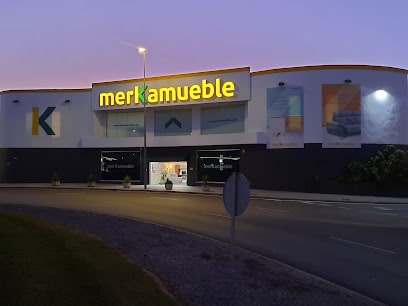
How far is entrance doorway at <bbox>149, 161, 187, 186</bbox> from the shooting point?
1672 inches

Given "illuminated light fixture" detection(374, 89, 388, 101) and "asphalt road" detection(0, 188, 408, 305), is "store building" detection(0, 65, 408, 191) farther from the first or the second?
"asphalt road" detection(0, 188, 408, 305)

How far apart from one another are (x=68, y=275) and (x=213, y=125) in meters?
33.0

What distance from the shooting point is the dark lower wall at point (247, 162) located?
112 ft

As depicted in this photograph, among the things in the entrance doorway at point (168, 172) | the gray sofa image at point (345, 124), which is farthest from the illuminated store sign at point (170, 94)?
the gray sofa image at point (345, 124)

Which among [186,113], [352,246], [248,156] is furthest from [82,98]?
[352,246]

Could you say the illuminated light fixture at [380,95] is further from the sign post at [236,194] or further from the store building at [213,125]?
the sign post at [236,194]

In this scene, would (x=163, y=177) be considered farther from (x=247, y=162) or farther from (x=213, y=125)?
(x=247, y=162)

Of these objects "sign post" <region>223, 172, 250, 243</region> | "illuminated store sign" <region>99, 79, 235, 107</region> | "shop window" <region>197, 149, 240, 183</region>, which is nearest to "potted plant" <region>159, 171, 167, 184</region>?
"shop window" <region>197, 149, 240, 183</region>

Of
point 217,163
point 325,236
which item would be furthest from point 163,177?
point 325,236

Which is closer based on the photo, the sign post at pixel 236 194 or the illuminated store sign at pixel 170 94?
the sign post at pixel 236 194

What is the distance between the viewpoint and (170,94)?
129ft

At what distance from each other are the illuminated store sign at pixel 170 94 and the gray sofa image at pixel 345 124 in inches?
316

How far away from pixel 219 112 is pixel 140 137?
7.38 metres

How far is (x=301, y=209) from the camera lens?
22.0 meters
